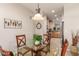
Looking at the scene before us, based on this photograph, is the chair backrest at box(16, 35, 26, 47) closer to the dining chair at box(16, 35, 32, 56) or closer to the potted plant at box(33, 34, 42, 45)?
the dining chair at box(16, 35, 32, 56)

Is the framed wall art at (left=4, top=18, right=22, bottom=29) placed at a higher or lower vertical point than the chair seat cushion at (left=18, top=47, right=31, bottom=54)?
higher

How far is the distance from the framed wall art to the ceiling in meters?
0.22

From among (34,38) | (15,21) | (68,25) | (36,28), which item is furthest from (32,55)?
(68,25)

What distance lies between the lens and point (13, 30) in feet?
5.03


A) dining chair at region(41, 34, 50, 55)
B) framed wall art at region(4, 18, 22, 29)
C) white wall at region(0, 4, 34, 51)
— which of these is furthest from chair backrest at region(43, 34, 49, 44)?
framed wall art at region(4, 18, 22, 29)

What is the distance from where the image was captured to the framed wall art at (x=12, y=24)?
152 cm

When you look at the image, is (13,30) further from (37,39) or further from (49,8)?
(49,8)

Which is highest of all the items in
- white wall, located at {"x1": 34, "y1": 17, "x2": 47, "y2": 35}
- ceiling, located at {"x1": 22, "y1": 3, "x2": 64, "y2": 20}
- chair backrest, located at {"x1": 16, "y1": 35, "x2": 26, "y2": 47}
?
ceiling, located at {"x1": 22, "y1": 3, "x2": 64, "y2": 20}

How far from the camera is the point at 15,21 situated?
1.54 metres

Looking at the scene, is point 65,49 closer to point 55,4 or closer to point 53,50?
point 53,50

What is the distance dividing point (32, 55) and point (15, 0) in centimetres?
72

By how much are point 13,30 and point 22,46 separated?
23 centimetres

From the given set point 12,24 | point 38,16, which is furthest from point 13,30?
point 38,16

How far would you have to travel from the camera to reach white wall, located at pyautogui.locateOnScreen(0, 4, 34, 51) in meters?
1.53
